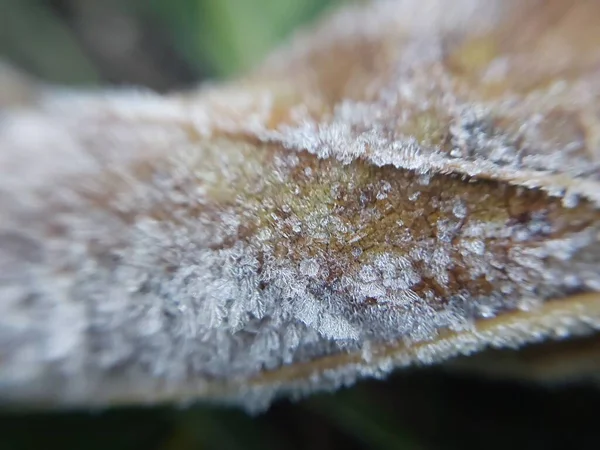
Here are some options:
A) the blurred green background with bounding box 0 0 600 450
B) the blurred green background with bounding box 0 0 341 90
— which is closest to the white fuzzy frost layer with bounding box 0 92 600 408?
the blurred green background with bounding box 0 0 600 450

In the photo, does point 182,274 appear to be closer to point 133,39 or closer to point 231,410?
point 231,410

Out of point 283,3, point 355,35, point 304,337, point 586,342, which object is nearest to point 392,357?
point 304,337

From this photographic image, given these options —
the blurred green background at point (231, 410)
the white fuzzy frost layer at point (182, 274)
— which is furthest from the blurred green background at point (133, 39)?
the white fuzzy frost layer at point (182, 274)

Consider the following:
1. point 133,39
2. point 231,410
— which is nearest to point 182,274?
point 231,410

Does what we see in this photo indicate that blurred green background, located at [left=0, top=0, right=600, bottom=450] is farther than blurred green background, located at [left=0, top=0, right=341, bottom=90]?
No

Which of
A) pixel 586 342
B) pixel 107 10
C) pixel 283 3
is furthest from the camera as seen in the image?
pixel 107 10

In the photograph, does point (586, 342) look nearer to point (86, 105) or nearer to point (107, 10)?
point (86, 105)

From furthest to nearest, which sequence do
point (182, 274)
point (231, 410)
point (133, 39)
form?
1. point (133, 39)
2. point (231, 410)
3. point (182, 274)

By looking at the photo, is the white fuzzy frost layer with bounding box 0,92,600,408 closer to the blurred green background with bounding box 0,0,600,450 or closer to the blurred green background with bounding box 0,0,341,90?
the blurred green background with bounding box 0,0,600,450
